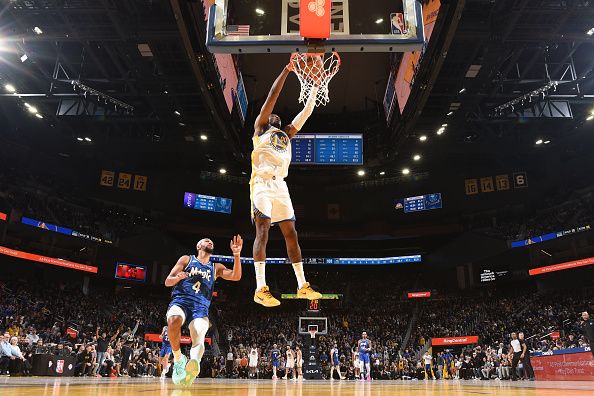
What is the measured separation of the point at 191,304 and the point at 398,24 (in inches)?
181

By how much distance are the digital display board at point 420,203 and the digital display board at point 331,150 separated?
12.8 m

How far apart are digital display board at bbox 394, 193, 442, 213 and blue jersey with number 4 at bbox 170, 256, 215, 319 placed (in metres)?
25.7

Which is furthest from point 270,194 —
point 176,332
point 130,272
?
point 130,272

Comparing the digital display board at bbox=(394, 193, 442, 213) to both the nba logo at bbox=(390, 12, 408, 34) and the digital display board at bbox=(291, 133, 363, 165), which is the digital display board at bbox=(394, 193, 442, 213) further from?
the nba logo at bbox=(390, 12, 408, 34)

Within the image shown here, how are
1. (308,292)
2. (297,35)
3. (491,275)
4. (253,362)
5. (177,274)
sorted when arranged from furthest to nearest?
1. (491,275)
2. (253,362)
3. (297,35)
4. (177,274)
5. (308,292)

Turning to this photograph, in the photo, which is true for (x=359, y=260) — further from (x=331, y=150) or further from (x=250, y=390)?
(x=250, y=390)

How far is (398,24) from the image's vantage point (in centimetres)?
634

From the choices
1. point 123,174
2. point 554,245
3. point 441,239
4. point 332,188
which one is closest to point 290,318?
point 332,188

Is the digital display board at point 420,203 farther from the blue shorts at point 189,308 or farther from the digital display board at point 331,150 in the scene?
the blue shorts at point 189,308

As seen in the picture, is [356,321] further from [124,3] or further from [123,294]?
[124,3]

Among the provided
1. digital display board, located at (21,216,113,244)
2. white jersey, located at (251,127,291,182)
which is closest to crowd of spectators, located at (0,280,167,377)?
digital display board, located at (21,216,113,244)

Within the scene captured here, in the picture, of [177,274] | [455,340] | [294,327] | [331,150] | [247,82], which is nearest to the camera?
[177,274]

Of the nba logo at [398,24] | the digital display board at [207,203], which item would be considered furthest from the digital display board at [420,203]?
the nba logo at [398,24]

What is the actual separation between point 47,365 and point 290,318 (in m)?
18.1
